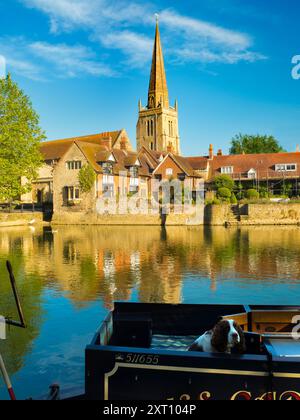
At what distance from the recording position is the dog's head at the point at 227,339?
279 inches

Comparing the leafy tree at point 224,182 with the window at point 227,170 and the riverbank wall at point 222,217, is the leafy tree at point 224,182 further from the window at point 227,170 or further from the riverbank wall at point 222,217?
the riverbank wall at point 222,217

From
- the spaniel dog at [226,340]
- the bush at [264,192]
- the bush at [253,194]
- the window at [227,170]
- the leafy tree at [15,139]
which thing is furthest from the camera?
the window at [227,170]


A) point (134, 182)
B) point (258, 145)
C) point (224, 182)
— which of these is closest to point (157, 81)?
point (258, 145)

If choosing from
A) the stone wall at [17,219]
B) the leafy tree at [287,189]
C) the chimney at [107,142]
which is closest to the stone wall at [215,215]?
the leafy tree at [287,189]

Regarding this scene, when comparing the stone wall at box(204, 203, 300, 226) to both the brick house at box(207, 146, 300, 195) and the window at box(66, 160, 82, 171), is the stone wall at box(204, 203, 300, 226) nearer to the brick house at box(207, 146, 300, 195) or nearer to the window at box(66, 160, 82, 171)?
the brick house at box(207, 146, 300, 195)

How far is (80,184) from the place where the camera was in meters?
63.5

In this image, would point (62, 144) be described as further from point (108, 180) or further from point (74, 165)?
point (108, 180)

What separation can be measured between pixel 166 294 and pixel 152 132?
115 metres

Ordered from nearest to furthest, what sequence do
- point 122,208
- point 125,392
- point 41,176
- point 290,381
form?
point 290,381, point 125,392, point 122,208, point 41,176

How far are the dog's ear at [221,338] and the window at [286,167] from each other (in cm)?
7057

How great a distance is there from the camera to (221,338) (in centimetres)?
714

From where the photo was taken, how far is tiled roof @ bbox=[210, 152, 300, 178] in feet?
Result: 244

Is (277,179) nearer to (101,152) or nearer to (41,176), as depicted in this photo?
(101,152)
